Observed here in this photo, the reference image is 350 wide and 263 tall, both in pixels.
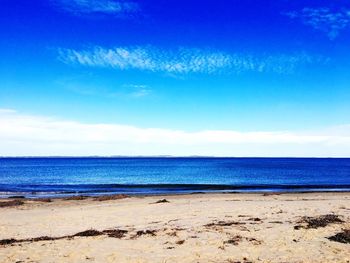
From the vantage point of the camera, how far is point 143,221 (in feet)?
67.3

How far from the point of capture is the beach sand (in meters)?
12.9

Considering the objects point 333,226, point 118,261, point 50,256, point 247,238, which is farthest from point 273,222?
point 50,256

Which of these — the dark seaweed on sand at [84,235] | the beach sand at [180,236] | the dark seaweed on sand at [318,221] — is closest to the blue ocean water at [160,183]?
the beach sand at [180,236]

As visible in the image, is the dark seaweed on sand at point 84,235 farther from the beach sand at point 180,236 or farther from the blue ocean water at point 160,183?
the blue ocean water at point 160,183

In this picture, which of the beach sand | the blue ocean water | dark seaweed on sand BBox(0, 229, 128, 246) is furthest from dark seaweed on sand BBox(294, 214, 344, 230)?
the blue ocean water

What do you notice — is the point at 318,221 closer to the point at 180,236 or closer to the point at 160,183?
the point at 180,236

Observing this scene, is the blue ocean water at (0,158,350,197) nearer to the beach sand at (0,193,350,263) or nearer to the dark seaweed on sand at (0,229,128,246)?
the beach sand at (0,193,350,263)

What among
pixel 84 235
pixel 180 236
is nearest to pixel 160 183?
pixel 84 235

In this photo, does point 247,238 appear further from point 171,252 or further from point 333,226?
point 333,226

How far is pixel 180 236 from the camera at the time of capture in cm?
1591

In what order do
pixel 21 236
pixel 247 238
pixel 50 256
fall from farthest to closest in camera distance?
pixel 21 236 → pixel 247 238 → pixel 50 256

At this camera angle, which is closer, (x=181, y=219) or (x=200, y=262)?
(x=200, y=262)

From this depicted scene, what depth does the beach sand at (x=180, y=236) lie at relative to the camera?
1292 cm

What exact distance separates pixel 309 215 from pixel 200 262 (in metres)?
11.6
